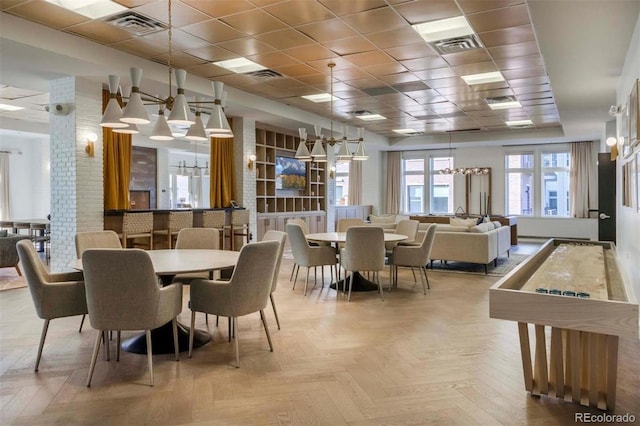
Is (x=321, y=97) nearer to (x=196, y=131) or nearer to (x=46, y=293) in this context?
(x=196, y=131)

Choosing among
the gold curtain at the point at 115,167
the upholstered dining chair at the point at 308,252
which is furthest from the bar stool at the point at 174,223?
the upholstered dining chair at the point at 308,252

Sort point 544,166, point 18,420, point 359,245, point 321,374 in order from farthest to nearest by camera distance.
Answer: point 544,166, point 359,245, point 321,374, point 18,420

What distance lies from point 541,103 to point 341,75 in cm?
424

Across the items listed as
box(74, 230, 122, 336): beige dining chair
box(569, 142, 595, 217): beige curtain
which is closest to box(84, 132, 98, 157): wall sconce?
box(74, 230, 122, 336): beige dining chair

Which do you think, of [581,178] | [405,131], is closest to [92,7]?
[405,131]

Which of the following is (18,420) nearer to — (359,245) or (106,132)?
(359,245)

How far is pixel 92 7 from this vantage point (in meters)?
4.51

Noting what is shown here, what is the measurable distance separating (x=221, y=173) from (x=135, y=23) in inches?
162

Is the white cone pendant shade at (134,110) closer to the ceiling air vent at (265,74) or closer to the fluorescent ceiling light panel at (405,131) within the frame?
the ceiling air vent at (265,74)

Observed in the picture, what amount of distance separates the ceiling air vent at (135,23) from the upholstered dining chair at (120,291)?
114 inches

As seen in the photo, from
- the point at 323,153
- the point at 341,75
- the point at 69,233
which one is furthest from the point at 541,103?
the point at 69,233

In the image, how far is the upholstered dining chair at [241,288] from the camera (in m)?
3.31

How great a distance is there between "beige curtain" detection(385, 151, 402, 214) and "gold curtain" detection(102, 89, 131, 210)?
9.94 metres

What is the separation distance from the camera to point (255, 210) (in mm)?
9336
